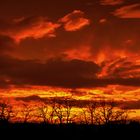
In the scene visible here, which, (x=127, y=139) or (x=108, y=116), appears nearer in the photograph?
(x=127, y=139)

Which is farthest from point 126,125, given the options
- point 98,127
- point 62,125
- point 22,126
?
point 22,126

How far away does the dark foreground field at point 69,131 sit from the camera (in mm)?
51812

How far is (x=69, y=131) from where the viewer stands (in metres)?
54.0

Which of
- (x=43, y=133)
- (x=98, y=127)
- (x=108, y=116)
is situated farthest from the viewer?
(x=108, y=116)

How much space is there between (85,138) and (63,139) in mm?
2310

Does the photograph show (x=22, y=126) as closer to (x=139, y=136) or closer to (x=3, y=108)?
(x=3, y=108)

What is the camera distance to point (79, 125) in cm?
5800

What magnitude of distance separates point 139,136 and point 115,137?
9.08 ft

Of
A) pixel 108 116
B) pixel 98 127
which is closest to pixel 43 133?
pixel 98 127

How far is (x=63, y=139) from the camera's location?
5109cm

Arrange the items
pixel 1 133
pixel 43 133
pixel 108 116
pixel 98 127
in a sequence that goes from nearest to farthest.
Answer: pixel 1 133 → pixel 43 133 → pixel 98 127 → pixel 108 116

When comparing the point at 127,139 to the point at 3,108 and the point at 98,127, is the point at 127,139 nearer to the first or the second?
the point at 98,127

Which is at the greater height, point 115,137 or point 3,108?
point 3,108

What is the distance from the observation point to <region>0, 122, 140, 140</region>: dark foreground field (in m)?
51.8
